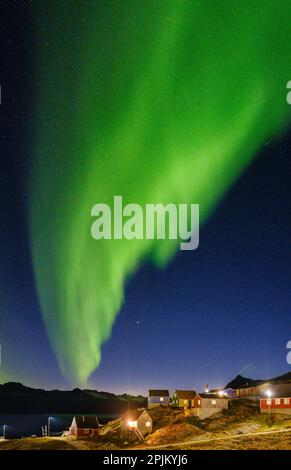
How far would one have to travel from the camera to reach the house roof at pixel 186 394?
121m

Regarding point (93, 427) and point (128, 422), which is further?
point (93, 427)

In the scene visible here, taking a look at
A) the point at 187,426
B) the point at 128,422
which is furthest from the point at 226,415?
the point at 128,422

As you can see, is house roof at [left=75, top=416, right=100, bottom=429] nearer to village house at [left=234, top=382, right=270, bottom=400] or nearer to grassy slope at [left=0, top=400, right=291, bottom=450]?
grassy slope at [left=0, top=400, right=291, bottom=450]

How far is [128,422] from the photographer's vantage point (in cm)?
10275

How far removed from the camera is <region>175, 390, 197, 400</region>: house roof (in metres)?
121

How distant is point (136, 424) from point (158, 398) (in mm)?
26700

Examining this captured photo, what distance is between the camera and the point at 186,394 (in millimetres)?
122625

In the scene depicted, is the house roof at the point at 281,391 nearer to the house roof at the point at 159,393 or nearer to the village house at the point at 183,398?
the village house at the point at 183,398

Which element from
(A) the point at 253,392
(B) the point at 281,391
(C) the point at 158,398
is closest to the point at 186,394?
(C) the point at 158,398

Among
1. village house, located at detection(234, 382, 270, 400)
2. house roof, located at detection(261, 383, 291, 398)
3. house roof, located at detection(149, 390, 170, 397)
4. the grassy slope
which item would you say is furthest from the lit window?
village house, located at detection(234, 382, 270, 400)

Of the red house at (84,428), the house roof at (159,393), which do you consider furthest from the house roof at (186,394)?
the red house at (84,428)

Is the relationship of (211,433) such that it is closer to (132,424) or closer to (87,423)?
(132,424)
